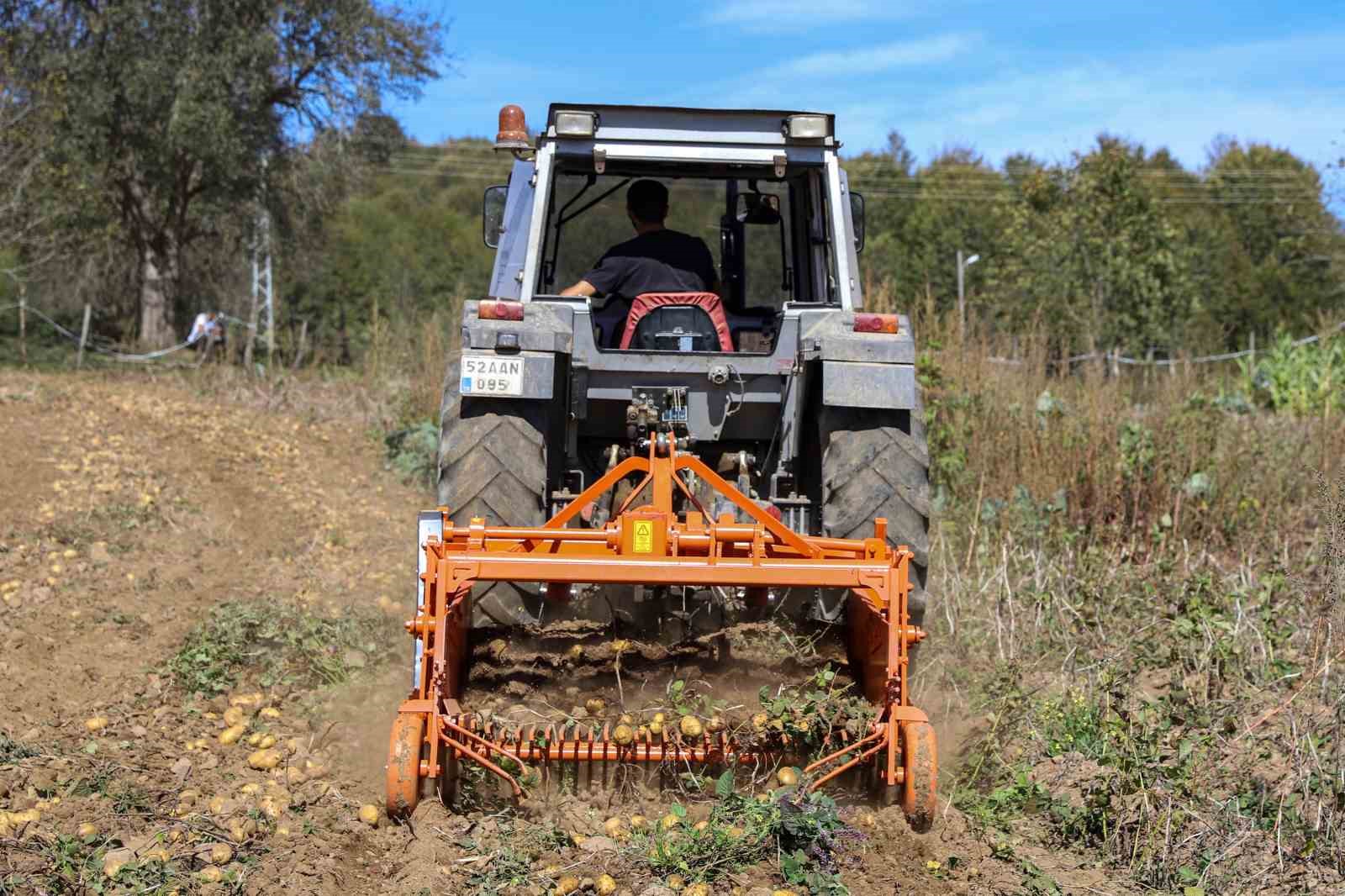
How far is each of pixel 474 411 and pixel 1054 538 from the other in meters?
3.97

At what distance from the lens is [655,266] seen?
5.73m

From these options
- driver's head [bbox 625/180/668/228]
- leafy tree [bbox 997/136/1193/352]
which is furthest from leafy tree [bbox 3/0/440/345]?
driver's head [bbox 625/180/668/228]

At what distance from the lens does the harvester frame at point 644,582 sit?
3967 mm

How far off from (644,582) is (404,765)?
864 mm

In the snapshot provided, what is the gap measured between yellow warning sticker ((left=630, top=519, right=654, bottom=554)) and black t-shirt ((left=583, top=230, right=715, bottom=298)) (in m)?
1.65

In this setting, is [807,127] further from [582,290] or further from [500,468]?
[500,468]

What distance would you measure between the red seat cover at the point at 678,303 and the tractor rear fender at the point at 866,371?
0.56m

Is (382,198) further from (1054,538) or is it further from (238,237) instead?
(1054,538)

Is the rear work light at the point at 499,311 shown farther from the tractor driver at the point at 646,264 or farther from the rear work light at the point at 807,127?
the rear work light at the point at 807,127

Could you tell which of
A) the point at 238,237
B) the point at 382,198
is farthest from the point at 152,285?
the point at 382,198

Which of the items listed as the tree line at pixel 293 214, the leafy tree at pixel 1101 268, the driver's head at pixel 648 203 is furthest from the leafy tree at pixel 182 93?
the driver's head at pixel 648 203

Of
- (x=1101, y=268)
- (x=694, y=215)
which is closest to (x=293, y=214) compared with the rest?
(x=1101, y=268)

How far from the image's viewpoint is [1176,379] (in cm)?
955

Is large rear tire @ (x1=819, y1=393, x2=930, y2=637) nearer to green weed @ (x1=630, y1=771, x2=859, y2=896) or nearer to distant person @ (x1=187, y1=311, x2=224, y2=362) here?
green weed @ (x1=630, y1=771, x2=859, y2=896)
